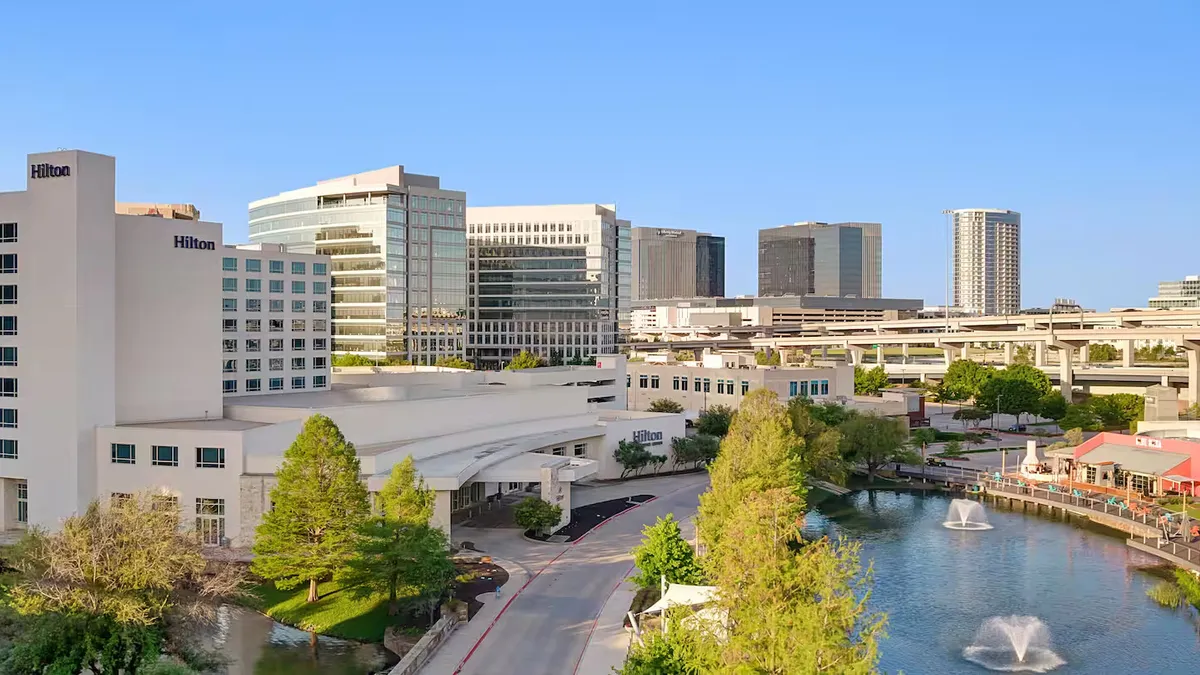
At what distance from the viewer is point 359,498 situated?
4034 centimetres

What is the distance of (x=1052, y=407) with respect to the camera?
103m

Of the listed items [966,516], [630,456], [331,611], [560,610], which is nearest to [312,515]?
[331,611]

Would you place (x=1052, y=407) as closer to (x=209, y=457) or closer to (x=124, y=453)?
(x=209, y=457)

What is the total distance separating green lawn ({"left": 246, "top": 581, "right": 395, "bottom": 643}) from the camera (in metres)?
37.7

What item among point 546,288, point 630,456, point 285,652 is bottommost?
point 285,652

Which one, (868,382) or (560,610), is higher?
(868,382)

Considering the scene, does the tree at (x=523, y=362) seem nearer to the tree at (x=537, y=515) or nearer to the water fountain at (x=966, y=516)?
the water fountain at (x=966, y=516)

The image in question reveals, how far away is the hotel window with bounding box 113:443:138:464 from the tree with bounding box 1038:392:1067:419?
85.8 meters

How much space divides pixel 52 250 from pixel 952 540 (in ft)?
156

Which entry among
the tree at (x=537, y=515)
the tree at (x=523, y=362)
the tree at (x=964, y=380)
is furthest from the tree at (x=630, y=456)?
the tree at (x=964, y=380)

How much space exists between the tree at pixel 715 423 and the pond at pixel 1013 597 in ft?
55.8

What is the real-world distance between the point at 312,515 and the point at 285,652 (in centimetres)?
559

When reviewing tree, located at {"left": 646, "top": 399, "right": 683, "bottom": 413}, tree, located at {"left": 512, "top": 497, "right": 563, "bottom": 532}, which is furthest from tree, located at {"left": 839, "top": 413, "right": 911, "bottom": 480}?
tree, located at {"left": 512, "top": 497, "right": 563, "bottom": 532}

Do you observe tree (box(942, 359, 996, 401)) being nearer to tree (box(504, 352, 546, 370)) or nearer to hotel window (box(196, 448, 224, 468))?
tree (box(504, 352, 546, 370))
